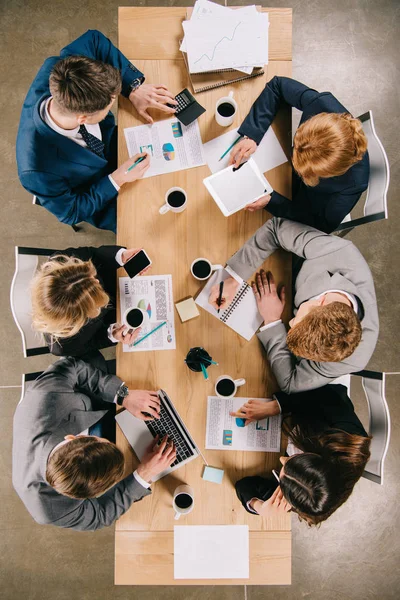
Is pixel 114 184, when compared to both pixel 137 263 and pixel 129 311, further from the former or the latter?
A: pixel 129 311

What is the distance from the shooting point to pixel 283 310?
1.75m

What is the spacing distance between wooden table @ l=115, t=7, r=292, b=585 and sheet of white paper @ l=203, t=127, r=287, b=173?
32 mm

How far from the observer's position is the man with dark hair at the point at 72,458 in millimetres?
1466

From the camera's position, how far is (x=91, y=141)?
67.9 inches

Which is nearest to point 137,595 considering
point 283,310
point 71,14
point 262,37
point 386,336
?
point 283,310

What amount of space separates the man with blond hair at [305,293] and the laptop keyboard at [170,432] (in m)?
0.46

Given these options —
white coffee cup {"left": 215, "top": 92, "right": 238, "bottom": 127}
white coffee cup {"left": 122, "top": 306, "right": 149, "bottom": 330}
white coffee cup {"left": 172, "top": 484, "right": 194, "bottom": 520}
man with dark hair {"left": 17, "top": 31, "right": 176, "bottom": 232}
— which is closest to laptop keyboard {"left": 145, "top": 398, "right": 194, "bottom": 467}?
white coffee cup {"left": 172, "top": 484, "right": 194, "bottom": 520}

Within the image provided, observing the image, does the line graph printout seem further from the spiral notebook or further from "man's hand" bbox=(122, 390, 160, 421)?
"man's hand" bbox=(122, 390, 160, 421)

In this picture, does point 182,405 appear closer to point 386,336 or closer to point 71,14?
point 386,336

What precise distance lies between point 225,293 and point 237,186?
1.44 feet

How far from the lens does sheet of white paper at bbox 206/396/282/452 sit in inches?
66.4

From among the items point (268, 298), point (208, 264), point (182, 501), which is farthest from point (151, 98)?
point (182, 501)

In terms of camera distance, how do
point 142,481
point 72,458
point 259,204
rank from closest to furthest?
point 72,458, point 142,481, point 259,204

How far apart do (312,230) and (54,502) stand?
58.1 inches
